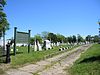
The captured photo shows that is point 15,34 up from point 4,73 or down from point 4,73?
up

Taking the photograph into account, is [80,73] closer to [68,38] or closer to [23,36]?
[23,36]

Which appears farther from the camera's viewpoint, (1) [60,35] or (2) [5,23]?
(1) [60,35]

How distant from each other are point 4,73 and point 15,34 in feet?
42.8

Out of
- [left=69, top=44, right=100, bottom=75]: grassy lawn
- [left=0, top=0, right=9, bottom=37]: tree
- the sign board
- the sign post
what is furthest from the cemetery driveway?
[left=0, top=0, right=9, bottom=37]: tree

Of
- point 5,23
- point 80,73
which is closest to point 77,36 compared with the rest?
point 5,23

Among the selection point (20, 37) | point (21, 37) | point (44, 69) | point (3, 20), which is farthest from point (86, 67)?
point (3, 20)

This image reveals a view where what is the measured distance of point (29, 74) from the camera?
1152 cm

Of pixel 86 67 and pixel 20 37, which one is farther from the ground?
pixel 20 37

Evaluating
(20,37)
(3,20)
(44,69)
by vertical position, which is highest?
(3,20)

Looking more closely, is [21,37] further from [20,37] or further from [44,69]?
[44,69]

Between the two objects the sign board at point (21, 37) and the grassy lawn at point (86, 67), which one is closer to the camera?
the grassy lawn at point (86, 67)

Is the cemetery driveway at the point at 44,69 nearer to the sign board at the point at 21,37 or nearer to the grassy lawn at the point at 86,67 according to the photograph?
the grassy lawn at the point at 86,67

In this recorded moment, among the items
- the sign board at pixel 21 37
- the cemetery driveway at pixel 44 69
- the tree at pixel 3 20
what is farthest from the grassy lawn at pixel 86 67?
the tree at pixel 3 20

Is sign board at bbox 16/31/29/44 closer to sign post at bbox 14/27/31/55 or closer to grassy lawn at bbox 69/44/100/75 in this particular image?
sign post at bbox 14/27/31/55
